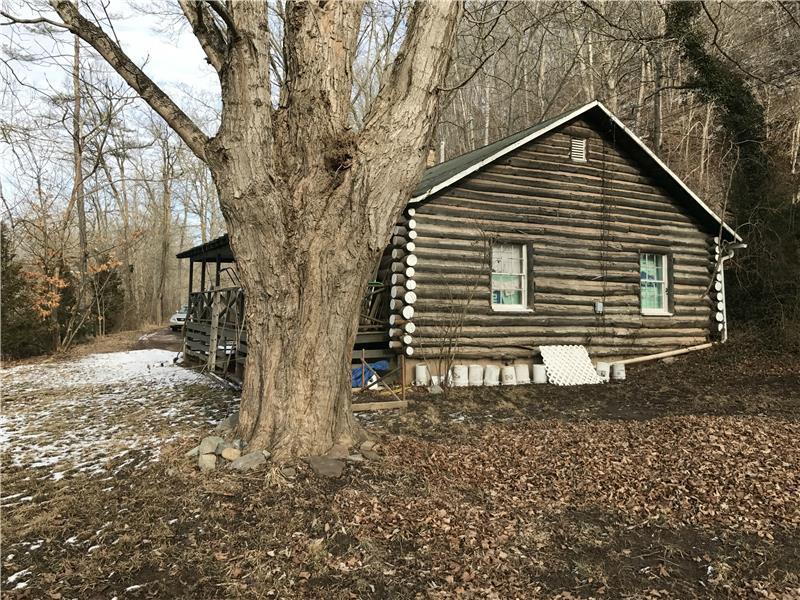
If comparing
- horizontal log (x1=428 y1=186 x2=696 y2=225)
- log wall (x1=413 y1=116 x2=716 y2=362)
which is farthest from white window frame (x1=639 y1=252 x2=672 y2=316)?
horizontal log (x1=428 y1=186 x2=696 y2=225)

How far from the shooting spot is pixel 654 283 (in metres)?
12.7

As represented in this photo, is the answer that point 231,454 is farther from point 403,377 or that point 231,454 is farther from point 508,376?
point 508,376

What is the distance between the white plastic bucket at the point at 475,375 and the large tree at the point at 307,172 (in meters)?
5.62

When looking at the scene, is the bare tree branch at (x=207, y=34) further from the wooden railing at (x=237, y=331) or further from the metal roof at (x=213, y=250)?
the metal roof at (x=213, y=250)

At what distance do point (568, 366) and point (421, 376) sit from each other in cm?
343

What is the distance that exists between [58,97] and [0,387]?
419 inches

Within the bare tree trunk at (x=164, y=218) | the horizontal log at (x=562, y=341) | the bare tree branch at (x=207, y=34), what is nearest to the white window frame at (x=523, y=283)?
the horizontal log at (x=562, y=341)

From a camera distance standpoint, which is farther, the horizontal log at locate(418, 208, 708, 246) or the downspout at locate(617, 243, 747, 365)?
the downspout at locate(617, 243, 747, 365)

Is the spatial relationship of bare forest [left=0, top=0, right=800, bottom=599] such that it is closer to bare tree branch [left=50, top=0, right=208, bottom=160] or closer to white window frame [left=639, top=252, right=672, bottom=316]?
bare tree branch [left=50, top=0, right=208, bottom=160]

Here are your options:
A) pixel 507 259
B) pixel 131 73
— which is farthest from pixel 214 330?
pixel 131 73

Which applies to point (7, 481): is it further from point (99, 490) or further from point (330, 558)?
point (330, 558)

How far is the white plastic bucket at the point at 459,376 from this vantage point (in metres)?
10.0

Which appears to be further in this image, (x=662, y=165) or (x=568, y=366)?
(x=662, y=165)

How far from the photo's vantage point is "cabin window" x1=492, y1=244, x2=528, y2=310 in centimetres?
1107
